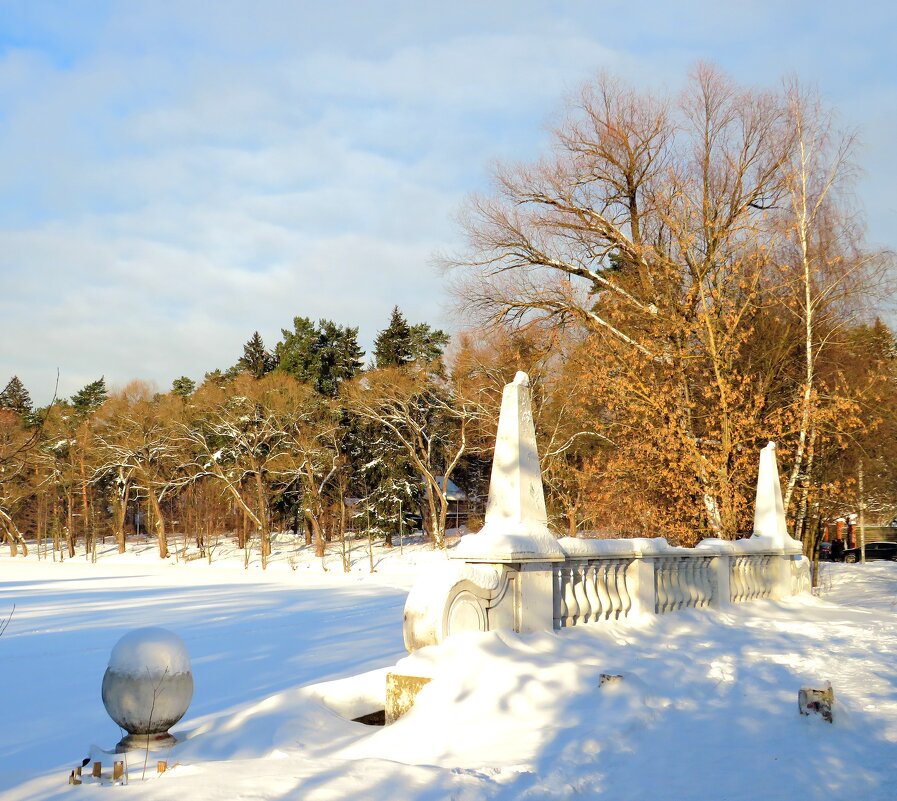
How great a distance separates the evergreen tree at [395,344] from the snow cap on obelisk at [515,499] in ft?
140

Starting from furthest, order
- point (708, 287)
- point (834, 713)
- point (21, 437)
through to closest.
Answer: point (21, 437), point (708, 287), point (834, 713)

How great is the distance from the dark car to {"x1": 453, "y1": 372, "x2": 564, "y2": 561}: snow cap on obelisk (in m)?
34.4

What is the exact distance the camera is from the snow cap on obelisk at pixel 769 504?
14.9m

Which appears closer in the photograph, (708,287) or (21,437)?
(708,287)

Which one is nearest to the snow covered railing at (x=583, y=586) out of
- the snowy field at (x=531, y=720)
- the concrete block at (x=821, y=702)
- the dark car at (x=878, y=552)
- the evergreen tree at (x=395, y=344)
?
the snowy field at (x=531, y=720)

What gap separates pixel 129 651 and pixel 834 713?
15.8 feet

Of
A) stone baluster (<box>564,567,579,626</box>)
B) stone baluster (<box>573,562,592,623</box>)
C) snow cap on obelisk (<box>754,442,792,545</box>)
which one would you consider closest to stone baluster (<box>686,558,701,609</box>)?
stone baluster (<box>573,562,592,623</box>)

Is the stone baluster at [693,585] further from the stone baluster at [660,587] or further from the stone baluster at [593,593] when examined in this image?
the stone baluster at [593,593]

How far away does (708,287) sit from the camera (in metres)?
20.0

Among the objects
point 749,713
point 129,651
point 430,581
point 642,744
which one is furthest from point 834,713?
point 129,651

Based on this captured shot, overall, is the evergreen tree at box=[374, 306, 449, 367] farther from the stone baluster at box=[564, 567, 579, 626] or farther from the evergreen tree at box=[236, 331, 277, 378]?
the stone baluster at box=[564, 567, 579, 626]

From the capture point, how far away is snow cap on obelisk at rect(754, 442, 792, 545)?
14898 millimetres

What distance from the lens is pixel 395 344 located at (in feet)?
172

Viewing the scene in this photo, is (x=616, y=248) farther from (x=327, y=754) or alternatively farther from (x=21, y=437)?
(x=21, y=437)
